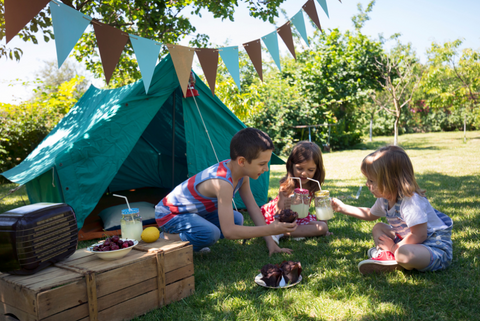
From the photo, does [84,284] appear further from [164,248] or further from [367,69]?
[367,69]

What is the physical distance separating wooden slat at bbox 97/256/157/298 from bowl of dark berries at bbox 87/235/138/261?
101 millimetres

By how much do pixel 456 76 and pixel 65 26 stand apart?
55.5ft

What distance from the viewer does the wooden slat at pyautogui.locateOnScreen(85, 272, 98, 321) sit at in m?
1.56

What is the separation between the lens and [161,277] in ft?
6.12

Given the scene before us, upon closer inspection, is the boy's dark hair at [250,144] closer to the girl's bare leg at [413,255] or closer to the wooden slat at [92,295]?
the girl's bare leg at [413,255]

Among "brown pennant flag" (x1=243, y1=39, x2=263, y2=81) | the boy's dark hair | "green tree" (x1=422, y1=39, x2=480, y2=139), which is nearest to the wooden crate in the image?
the boy's dark hair

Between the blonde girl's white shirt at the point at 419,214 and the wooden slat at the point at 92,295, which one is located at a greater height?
the blonde girl's white shirt at the point at 419,214

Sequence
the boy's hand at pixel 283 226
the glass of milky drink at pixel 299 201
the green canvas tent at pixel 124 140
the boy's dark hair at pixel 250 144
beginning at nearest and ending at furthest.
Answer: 1. the boy's hand at pixel 283 226
2. the boy's dark hair at pixel 250 144
3. the glass of milky drink at pixel 299 201
4. the green canvas tent at pixel 124 140

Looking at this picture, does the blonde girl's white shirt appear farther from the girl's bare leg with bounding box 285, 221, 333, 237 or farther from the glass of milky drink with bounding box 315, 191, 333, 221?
the girl's bare leg with bounding box 285, 221, 333, 237

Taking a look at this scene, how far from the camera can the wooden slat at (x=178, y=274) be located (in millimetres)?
1918

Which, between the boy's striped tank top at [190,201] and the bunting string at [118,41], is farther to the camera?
the boy's striped tank top at [190,201]

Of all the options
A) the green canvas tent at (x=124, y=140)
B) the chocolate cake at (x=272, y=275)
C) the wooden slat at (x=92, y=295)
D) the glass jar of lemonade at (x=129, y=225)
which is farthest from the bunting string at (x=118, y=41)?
the chocolate cake at (x=272, y=275)

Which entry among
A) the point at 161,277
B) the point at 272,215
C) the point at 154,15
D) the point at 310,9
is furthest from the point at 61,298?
the point at 154,15

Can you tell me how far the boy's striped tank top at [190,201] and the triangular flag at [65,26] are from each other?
1.24m
